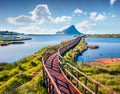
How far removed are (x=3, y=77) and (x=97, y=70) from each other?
9807 millimetres

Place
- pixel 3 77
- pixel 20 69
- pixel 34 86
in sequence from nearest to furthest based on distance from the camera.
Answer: pixel 34 86, pixel 3 77, pixel 20 69

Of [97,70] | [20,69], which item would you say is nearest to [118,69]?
[97,70]

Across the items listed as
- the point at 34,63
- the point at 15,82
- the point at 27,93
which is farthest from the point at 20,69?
the point at 27,93

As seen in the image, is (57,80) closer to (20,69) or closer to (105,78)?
(105,78)

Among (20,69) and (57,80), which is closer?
(57,80)

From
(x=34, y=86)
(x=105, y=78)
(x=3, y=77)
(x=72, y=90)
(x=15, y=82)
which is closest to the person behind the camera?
(x=72, y=90)

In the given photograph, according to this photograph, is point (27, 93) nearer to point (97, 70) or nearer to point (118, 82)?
point (118, 82)

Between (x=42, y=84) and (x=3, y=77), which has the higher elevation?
(x=42, y=84)

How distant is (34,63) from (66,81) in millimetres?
12418

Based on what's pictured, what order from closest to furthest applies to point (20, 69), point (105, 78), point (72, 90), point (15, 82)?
point (72, 90), point (15, 82), point (105, 78), point (20, 69)

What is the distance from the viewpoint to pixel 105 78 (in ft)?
61.5

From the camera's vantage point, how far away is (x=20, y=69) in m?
24.9

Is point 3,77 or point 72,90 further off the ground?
point 72,90

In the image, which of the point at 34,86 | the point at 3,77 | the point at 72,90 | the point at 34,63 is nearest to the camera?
the point at 72,90
